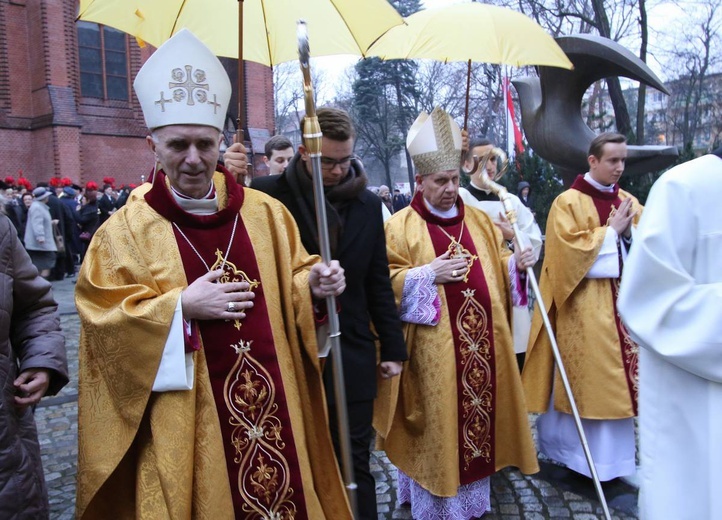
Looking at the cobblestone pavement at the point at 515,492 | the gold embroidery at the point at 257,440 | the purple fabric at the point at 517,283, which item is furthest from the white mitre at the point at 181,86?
the cobblestone pavement at the point at 515,492

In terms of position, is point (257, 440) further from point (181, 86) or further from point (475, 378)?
point (475, 378)

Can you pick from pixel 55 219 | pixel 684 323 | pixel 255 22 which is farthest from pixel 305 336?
pixel 55 219

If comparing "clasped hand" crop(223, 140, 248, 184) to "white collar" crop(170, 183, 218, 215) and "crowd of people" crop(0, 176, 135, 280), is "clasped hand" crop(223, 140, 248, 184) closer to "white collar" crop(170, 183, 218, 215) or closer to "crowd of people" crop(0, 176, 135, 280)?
"white collar" crop(170, 183, 218, 215)

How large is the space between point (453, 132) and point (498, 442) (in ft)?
5.96

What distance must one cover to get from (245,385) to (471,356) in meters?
1.73

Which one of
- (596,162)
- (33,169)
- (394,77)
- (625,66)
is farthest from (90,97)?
(596,162)

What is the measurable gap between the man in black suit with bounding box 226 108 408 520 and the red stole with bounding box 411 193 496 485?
658mm

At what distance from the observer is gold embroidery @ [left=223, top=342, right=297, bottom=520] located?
2.44 metres

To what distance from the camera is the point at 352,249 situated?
3146 millimetres

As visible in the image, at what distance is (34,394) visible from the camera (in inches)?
96.3

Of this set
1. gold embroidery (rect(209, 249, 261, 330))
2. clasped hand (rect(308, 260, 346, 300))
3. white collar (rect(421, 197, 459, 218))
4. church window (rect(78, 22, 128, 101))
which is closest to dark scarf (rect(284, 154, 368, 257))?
clasped hand (rect(308, 260, 346, 300))

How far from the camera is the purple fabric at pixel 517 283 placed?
13.5ft

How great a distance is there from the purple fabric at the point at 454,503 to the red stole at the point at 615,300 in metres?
1.19

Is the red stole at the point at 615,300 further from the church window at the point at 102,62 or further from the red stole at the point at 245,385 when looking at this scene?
the church window at the point at 102,62
